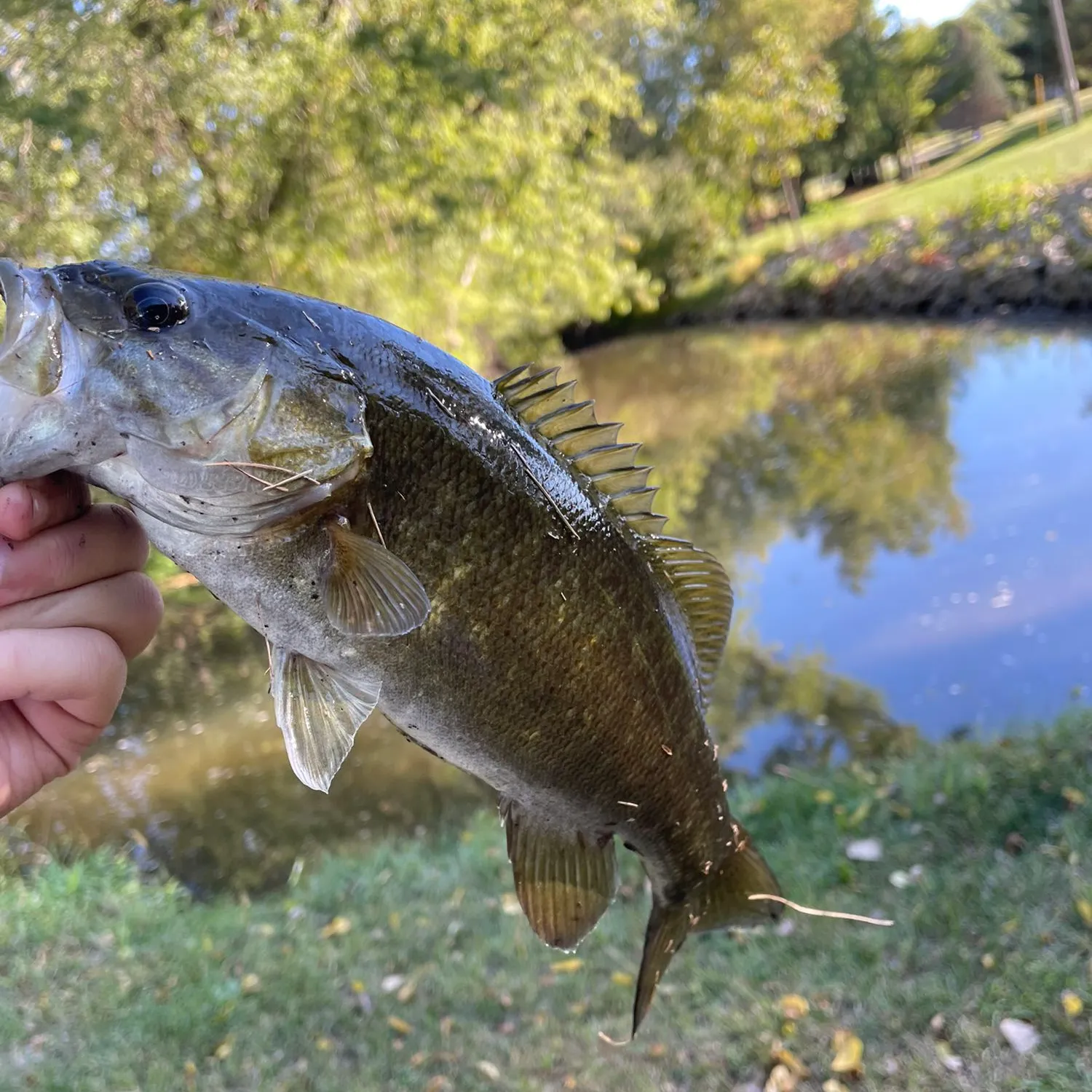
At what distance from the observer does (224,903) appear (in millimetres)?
4754

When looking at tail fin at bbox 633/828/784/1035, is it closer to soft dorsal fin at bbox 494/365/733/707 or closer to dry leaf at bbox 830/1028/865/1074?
soft dorsal fin at bbox 494/365/733/707

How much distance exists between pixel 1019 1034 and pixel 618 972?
4.76 ft

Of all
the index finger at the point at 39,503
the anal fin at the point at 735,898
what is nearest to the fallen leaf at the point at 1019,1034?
the anal fin at the point at 735,898

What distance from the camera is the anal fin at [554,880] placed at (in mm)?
1762

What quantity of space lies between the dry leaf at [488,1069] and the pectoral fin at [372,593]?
247cm

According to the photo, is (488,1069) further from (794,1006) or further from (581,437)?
(581,437)

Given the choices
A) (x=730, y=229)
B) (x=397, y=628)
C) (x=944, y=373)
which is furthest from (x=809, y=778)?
(x=730, y=229)

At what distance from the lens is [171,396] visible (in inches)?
54.2

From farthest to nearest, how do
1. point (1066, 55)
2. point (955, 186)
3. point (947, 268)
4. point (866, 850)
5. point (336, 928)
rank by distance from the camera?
point (1066, 55) < point (955, 186) < point (947, 268) < point (336, 928) < point (866, 850)

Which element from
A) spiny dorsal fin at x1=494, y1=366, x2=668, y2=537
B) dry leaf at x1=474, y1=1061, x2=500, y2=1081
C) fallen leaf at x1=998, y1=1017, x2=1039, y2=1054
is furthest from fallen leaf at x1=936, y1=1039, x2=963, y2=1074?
spiny dorsal fin at x1=494, y1=366, x2=668, y2=537

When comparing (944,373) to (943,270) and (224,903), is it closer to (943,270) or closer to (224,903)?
(943,270)

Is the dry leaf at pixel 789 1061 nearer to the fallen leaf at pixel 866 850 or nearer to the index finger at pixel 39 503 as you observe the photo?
the fallen leaf at pixel 866 850

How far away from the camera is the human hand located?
56.1 inches

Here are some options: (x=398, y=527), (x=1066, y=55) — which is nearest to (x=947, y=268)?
(x=1066, y=55)
